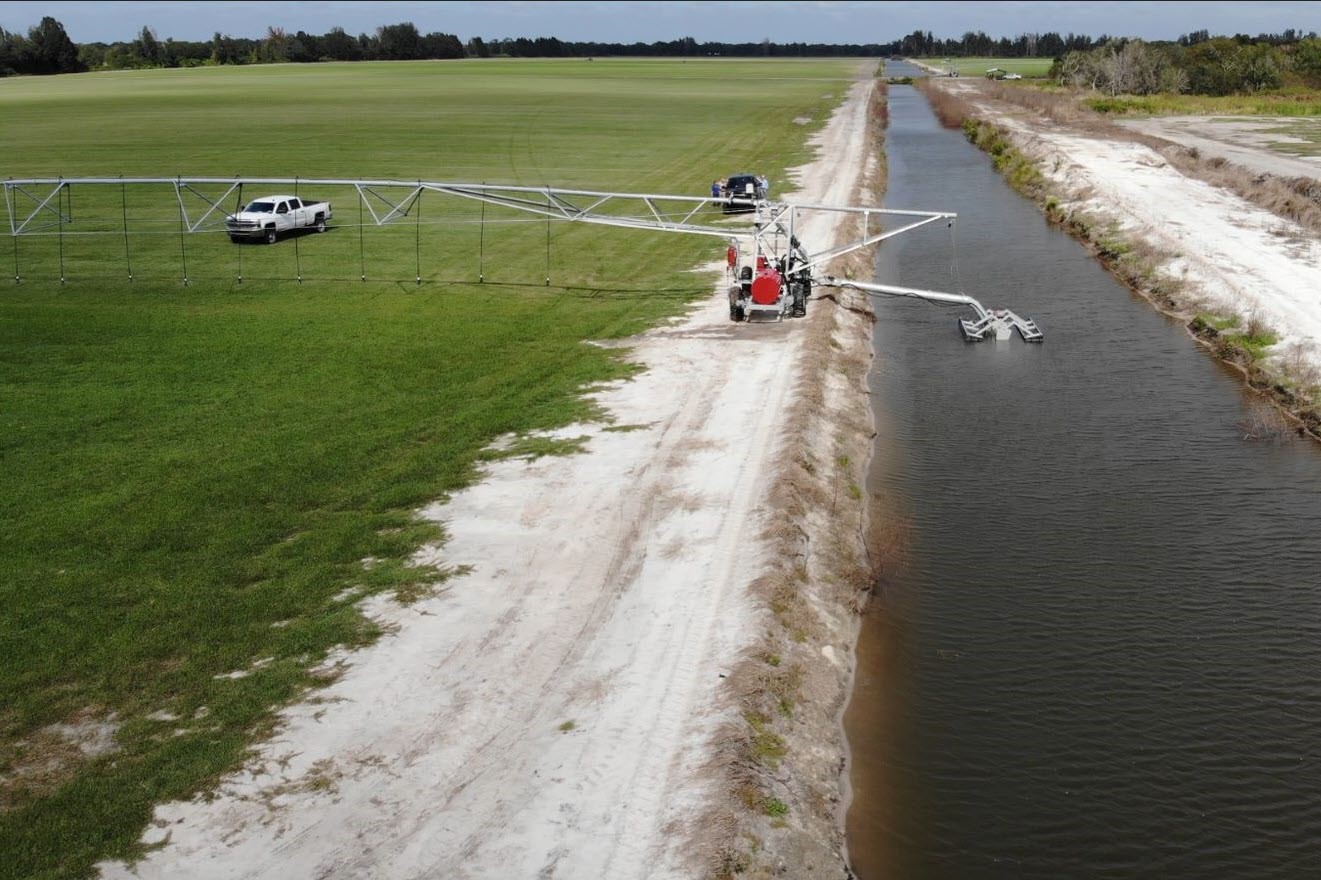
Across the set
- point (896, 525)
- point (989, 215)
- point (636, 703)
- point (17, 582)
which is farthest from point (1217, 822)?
point (989, 215)

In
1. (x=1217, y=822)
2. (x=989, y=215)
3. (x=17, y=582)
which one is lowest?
(x=1217, y=822)

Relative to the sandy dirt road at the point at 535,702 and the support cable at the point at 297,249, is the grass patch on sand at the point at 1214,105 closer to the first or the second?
the support cable at the point at 297,249

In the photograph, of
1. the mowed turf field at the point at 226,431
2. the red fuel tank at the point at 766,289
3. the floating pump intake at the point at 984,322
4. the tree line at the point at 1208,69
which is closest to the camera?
the mowed turf field at the point at 226,431

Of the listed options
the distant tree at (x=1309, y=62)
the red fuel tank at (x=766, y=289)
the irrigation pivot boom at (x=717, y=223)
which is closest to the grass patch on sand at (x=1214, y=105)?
the distant tree at (x=1309, y=62)

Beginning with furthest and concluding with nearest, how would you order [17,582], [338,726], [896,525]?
[896,525]
[17,582]
[338,726]

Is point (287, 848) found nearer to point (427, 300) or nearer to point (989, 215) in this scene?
point (427, 300)

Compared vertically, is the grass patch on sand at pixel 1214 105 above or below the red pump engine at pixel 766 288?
above

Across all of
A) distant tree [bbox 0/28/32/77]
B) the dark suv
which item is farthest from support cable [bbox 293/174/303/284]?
distant tree [bbox 0/28/32/77]

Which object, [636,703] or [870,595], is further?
[870,595]
